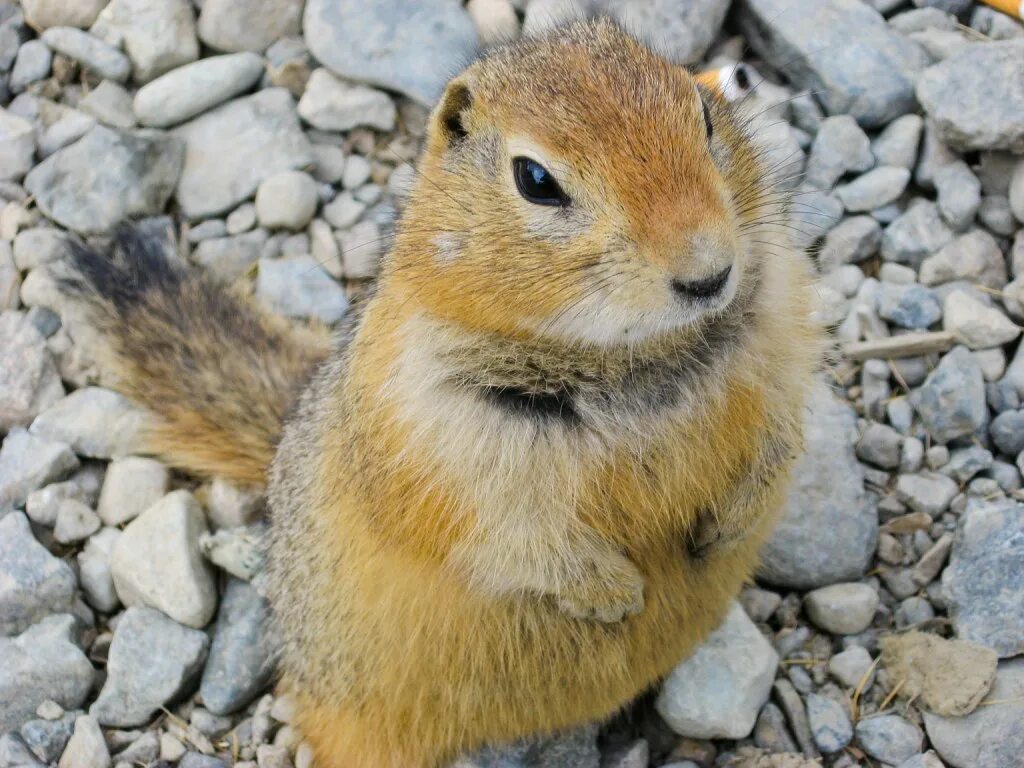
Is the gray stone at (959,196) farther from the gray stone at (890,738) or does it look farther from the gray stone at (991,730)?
the gray stone at (890,738)

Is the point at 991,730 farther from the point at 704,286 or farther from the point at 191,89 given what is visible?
the point at 191,89

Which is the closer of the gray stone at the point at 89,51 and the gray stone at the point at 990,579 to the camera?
the gray stone at the point at 990,579

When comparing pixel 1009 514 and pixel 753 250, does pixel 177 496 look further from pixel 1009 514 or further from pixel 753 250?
pixel 1009 514

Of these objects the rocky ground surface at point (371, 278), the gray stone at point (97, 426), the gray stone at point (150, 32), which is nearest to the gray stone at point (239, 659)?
the rocky ground surface at point (371, 278)

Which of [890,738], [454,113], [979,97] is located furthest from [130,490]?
[979,97]

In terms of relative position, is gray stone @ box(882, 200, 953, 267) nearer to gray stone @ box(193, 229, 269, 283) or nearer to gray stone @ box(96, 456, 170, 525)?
gray stone @ box(193, 229, 269, 283)

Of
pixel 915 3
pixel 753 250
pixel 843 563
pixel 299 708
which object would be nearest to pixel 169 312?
pixel 299 708

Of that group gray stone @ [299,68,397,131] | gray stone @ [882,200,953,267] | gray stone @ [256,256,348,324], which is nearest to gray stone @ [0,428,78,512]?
gray stone @ [256,256,348,324]

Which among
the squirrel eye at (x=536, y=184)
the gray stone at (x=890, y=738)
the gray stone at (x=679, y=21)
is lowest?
the gray stone at (x=890, y=738)
